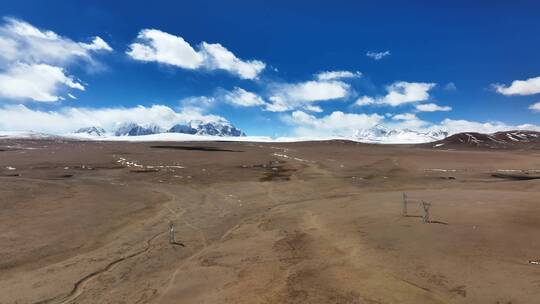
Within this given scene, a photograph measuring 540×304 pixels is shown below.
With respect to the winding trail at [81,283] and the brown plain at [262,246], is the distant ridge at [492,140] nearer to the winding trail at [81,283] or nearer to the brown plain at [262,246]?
the brown plain at [262,246]

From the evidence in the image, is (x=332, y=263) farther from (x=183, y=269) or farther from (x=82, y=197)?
(x=82, y=197)

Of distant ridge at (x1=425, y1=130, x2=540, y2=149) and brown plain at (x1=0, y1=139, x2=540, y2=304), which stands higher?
distant ridge at (x1=425, y1=130, x2=540, y2=149)

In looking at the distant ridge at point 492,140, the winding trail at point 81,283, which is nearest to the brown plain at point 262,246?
the winding trail at point 81,283

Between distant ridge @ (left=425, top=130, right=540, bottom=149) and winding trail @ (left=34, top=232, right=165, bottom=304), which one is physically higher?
distant ridge @ (left=425, top=130, right=540, bottom=149)

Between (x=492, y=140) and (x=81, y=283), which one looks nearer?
(x=81, y=283)

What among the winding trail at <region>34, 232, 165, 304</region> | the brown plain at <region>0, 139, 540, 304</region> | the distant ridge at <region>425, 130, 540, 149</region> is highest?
the distant ridge at <region>425, 130, 540, 149</region>

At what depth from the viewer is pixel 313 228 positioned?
20484 millimetres

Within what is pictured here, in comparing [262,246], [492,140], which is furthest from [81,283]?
[492,140]

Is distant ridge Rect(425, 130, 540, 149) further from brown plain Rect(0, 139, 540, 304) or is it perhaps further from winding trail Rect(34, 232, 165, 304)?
winding trail Rect(34, 232, 165, 304)

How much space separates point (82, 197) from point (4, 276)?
14988mm

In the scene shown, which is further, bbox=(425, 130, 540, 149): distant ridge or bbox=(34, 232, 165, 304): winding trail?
bbox=(425, 130, 540, 149): distant ridge

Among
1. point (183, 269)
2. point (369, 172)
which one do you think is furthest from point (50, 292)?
point (369, 172)

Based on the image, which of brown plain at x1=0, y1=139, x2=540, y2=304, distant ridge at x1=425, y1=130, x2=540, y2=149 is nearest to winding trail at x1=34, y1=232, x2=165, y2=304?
brown plain at x1=0, y1=139, x2=540, y2=304

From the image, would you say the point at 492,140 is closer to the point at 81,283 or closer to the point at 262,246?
the point at 262,246
